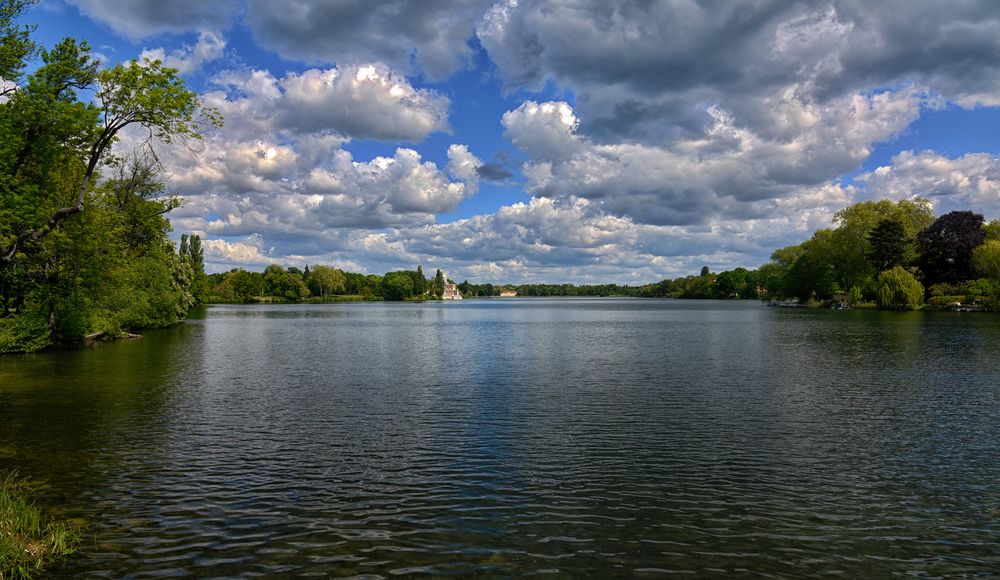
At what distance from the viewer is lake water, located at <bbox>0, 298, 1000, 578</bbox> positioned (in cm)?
1059

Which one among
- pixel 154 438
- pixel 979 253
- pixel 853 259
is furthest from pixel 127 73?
pixel 853 259

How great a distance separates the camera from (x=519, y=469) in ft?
52.0

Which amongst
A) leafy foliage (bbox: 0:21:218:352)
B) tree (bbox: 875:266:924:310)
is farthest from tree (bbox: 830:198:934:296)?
leafy foliage (bbox: 0:21:218:352)

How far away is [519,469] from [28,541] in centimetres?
1061

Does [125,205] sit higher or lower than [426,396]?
higher

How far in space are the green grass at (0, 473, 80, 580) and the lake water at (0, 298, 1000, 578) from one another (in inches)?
18.3

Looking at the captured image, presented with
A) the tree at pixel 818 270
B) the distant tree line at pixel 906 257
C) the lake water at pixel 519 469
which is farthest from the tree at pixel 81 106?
the tree at pixel 818 270

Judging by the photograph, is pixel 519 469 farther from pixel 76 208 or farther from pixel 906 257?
pixel 906 257

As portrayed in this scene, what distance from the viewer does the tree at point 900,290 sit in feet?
357

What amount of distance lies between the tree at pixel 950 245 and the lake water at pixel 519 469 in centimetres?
10168

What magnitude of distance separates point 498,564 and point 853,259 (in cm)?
15021

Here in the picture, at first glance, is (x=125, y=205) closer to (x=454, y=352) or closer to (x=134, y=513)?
(x=454, y=352)

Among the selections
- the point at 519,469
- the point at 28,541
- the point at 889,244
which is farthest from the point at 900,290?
the point at 28,541

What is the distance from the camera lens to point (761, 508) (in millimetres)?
12820
